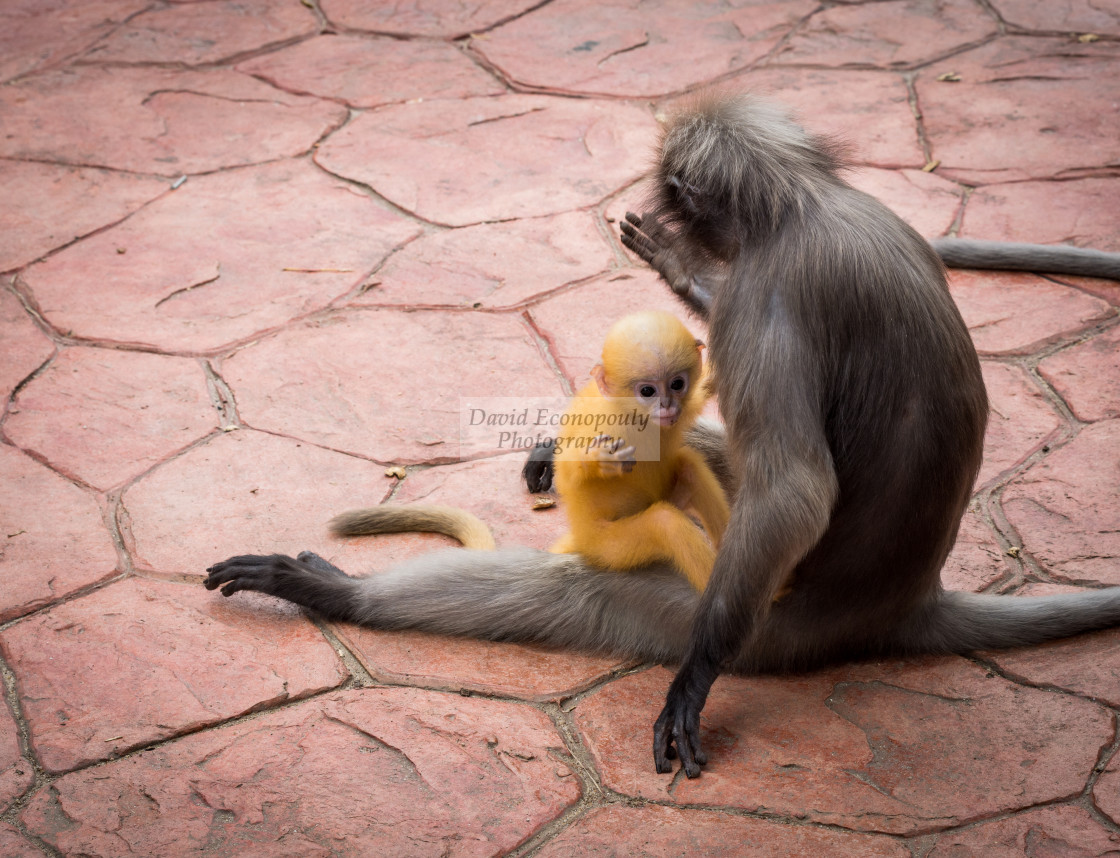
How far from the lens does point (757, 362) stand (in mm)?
2686

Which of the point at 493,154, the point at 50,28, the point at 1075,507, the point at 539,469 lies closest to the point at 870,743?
the point at 1075,507

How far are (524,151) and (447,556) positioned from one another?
127 inches

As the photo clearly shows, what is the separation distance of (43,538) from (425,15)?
5017mm

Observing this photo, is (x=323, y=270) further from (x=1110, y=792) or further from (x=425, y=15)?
(x=1110, y=792)

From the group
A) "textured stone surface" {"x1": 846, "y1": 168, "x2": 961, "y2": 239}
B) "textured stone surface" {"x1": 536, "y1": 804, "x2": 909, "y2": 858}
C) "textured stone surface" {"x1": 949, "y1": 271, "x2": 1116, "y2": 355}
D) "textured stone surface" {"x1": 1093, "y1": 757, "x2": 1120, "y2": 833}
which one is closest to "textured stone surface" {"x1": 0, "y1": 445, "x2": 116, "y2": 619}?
"textured stone surface" {"x1": 536, "y1": 804, "x2": 909, "y2": 858}

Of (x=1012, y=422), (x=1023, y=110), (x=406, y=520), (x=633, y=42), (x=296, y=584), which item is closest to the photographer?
(x=296, y=584)

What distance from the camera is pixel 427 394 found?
432 cm

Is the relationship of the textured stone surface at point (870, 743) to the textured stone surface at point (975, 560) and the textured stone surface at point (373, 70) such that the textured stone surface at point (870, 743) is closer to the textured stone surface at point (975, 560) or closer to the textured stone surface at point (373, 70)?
the textured stone surface at point (975, 560)

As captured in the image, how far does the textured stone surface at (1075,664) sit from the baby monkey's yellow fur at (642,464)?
0.89m

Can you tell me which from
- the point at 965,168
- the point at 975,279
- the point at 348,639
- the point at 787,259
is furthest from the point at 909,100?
the point at 348,639

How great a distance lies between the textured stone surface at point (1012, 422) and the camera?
155 inches

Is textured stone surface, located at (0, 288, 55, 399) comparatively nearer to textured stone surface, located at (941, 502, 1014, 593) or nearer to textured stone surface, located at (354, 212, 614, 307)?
textured stone surface, located at (354, 212, 614, 307)

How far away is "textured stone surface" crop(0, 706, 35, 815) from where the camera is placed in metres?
2.70

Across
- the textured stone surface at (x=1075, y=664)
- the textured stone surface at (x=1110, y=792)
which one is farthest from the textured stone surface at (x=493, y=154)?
the textured stone surface at (x=1110, y=792)
